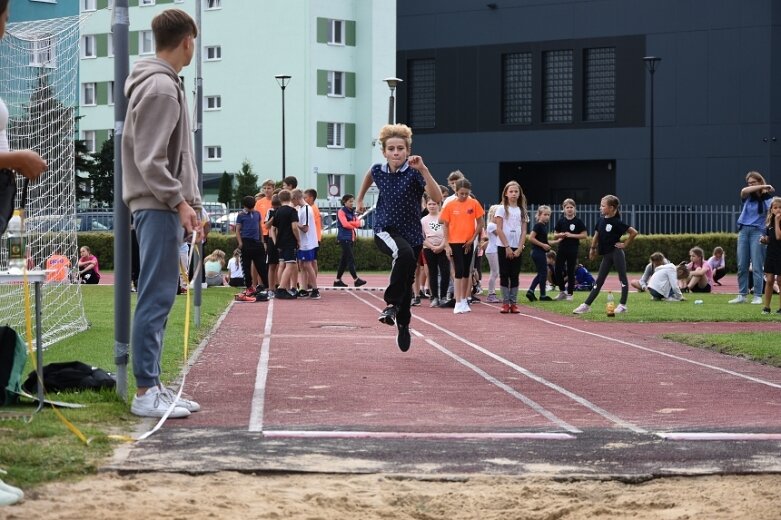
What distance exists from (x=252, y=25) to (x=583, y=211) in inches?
1211

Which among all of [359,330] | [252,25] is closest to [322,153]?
[252,25]

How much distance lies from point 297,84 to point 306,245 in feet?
160

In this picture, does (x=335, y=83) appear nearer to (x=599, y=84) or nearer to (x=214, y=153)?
(x=214, y=153)

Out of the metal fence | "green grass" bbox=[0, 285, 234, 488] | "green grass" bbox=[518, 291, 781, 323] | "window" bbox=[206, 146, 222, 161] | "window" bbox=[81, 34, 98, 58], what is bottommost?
"green grass" bbox=[518, 291, 781, 323]

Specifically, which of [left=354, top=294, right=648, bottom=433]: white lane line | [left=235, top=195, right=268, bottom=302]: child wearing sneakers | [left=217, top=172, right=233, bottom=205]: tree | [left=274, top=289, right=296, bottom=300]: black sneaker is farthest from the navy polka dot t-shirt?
[left=217, top=172, right=233, bottom=205]: tree

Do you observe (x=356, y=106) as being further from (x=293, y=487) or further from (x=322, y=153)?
(x=293, y=487)

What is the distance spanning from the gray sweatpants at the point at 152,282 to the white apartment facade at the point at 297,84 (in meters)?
60.4

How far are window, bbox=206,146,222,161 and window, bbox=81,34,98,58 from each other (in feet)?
32.2

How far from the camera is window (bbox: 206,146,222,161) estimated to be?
232ft

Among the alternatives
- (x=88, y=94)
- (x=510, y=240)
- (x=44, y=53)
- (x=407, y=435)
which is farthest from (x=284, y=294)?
(x=88, y=94)

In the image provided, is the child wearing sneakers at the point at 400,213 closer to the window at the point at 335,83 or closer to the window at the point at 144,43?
the window at the point at 335,83

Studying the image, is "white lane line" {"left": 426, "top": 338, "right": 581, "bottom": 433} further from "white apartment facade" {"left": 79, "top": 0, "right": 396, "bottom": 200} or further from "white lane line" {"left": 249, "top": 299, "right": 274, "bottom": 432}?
"white apartment facade" {"left": 79, "top": 0, "right": 396, "bottom": 200}

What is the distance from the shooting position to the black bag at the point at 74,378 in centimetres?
783

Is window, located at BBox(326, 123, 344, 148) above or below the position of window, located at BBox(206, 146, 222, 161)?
above
